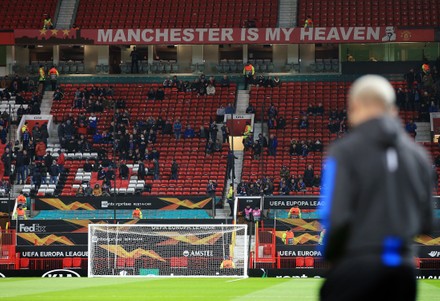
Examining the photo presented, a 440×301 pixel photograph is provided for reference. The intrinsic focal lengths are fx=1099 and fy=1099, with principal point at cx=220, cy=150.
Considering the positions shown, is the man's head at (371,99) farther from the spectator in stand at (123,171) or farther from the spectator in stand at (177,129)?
the spectator in stand at (177,129)

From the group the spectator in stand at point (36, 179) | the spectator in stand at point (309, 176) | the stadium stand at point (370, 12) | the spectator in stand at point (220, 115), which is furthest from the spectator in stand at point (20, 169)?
the stadium stand at point (370, 12)

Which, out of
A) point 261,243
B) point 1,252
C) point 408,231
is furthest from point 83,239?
point 408,231

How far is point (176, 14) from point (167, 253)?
31087 millimetres

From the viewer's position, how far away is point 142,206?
159ft

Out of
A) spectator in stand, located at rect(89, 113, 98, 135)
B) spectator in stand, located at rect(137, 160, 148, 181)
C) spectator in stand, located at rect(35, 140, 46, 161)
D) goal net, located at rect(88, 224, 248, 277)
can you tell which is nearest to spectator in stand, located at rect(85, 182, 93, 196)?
spectator in stand, located at rect(137, 160, 148, 181)

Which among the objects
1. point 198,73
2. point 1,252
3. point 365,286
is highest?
point 198,73

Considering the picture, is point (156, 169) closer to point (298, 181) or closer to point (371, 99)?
point (298, 181)

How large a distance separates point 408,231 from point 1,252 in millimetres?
31843

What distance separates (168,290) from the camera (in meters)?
25.1

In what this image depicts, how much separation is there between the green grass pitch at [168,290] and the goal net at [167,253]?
3955mm

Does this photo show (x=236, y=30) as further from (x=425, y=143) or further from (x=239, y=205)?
(x=239, y=205)

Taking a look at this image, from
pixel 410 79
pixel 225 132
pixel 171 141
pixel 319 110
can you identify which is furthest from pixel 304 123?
pixel 171 141

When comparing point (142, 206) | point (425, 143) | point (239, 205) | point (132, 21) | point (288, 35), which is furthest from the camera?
point (132, 21)

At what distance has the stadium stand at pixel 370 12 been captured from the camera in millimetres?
61688
